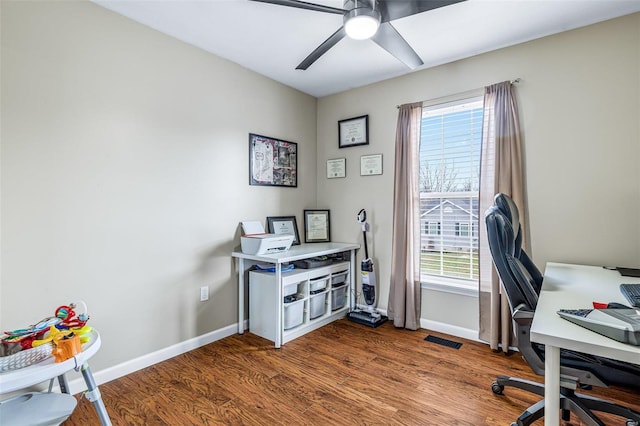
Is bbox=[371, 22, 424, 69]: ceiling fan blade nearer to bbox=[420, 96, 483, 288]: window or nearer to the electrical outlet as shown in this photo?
bbox=[420, 96, 483, 288]: window

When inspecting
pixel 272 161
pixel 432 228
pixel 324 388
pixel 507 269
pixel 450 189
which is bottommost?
pixel 324 388

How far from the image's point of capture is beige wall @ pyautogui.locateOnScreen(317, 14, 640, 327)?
2.20 m

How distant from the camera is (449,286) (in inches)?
116

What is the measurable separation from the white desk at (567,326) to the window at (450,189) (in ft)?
3.08

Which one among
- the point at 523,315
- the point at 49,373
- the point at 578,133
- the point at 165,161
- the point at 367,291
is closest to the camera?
the point at 49,373

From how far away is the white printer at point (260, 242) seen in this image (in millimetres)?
2756

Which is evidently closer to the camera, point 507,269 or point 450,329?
point 507,269

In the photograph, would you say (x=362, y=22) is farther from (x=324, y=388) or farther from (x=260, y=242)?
(x=324, y=388)

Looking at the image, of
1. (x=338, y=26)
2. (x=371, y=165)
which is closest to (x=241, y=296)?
(x=371, y=165)

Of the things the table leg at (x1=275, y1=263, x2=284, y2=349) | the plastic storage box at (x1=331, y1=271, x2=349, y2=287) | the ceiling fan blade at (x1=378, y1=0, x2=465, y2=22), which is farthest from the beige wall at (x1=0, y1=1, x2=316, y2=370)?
the ceiling fan blade at (x1=378, y1=0, x2=465, y2=22)

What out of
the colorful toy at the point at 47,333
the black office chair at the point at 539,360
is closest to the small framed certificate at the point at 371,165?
the black office chair at the point at 539,360

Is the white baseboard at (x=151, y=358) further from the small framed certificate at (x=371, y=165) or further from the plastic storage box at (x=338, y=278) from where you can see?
the small framed certificate at (x=371, y=165)

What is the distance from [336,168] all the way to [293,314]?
1.71 meters

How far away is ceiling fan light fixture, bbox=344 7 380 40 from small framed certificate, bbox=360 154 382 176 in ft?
5.40
